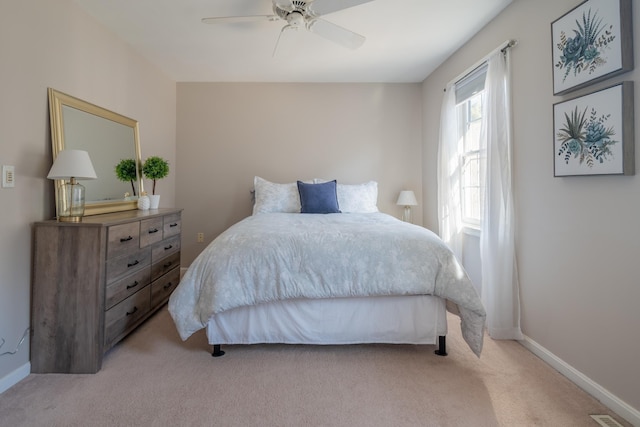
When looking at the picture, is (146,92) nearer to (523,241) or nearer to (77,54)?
(77,54)

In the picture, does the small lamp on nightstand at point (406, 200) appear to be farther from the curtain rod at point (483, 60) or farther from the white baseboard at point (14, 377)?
the white baseboard at point (14, 377)

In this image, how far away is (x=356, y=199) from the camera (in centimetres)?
333

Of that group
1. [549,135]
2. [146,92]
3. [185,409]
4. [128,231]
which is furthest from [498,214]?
[146,92]

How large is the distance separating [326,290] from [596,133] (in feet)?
5.37

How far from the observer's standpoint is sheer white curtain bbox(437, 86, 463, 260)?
293cm

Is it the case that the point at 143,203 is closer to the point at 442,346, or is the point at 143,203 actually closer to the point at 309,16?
the point at 309,16

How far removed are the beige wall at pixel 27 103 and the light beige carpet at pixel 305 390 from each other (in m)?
0.47

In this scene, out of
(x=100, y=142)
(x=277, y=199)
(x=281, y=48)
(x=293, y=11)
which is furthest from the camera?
(x=277, y=199)

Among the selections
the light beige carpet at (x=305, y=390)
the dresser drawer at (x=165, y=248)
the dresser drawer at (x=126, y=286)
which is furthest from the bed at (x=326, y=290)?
the dresser drawer at (x=165, y=248)

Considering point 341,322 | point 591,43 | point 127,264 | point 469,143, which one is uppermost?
point 591,43

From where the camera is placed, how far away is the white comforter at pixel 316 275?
68.2 inches

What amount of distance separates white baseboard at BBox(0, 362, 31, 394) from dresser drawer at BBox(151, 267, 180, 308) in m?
0.76

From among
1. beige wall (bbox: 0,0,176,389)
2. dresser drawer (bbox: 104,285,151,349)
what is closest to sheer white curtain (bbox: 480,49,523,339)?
dresser drawer (bbox: 104,285,151,349)

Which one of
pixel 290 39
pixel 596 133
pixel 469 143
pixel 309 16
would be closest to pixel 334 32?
pixel 309 16
